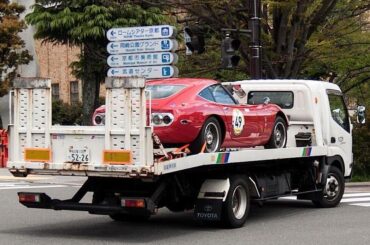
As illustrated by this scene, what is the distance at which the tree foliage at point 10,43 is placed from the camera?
30.9 meters

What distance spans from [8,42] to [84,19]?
4965 millimetres

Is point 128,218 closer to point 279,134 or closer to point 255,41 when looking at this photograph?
point 279,134

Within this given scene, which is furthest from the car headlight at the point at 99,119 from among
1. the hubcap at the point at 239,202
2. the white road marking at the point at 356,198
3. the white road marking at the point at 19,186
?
the white road marking at the point at 19,186

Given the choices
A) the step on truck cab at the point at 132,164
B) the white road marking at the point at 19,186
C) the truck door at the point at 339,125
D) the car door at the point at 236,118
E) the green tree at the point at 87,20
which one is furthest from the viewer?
the green tree at the point at 87,20

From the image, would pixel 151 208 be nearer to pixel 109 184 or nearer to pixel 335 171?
pixel 109 184

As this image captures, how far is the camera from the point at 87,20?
92.0 ft

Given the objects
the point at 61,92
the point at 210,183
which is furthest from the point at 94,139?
the point at 61,92

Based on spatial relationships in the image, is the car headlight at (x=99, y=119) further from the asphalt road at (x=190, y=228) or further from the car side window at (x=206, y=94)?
the asphalt road at (x=190, y=228)

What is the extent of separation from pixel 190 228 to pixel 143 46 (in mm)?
10809

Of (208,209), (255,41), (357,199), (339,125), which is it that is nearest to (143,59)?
(255,41)

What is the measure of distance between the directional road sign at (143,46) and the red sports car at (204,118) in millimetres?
8430

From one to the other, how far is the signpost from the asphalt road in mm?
6967

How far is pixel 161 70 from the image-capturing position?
69.0ft

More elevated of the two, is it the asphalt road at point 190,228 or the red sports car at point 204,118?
the red sports car at point 204,118
